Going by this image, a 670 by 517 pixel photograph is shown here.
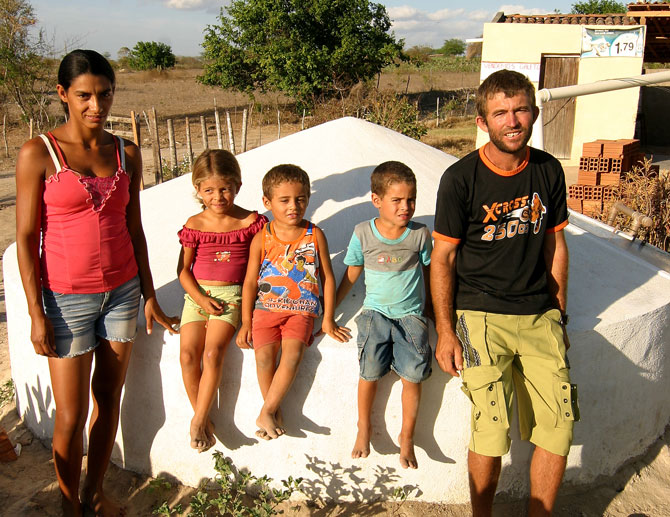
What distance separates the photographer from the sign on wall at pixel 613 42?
38.2ft

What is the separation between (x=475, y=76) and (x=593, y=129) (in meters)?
21.9

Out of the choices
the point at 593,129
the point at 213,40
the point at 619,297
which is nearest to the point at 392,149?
the point at 619,297

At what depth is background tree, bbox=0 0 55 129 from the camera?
15.7 metres

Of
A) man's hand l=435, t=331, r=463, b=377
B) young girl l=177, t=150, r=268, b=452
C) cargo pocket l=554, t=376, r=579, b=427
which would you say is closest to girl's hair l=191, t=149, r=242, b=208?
young girl l=177, t=150, r=268, b=452

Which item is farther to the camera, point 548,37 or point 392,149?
point 548,37

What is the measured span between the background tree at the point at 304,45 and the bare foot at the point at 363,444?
14675 mm

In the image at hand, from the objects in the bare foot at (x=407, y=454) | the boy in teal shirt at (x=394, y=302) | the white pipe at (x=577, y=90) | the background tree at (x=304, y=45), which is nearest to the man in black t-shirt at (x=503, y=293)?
the boy in teal shirt at (x=394, y=302)

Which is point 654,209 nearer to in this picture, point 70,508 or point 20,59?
point 70,508

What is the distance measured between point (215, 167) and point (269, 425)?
109 centimetres

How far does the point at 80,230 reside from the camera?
2.22 metres

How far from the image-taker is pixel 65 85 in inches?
86.6

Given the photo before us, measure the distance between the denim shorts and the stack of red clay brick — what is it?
6335 mm

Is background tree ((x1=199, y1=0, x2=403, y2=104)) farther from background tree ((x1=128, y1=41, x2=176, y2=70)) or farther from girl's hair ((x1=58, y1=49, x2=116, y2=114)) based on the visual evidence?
background tree ((x1=128, y1=41, x2=176, y2=70))

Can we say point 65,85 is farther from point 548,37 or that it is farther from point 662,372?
point 548,37
